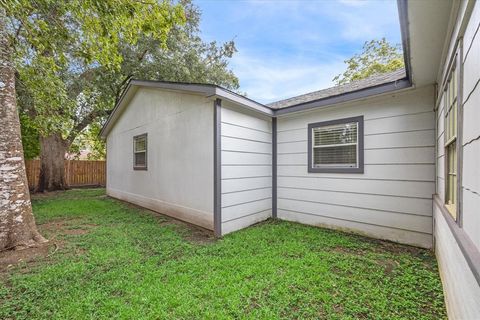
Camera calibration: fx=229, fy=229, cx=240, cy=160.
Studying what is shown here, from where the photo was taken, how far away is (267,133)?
533 centimetres

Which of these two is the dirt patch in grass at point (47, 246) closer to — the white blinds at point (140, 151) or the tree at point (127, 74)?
the white blinds at point (140, 151)

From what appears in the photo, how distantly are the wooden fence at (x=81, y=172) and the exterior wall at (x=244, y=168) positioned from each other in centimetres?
1134

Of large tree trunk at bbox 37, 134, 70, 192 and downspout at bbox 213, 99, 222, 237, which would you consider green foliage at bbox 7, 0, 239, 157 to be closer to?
downspout at bbox 213, 99, 222, 237

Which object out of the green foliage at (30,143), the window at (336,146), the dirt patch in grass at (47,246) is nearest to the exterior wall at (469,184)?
the window at (336,146)

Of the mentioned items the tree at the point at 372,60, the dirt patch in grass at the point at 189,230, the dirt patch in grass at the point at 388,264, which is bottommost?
the dirt patch in grass at the point at 189,230

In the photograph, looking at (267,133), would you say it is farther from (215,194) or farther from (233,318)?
(233,318)

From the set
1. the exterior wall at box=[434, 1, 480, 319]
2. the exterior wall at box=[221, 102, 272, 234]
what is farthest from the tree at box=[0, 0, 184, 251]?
the exterior wall at box=[434, 1, 480, 319]

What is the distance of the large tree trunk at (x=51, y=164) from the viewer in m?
10.5

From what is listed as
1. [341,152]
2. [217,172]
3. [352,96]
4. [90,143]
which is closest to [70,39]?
[217,172]

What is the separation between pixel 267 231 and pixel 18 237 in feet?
13.4

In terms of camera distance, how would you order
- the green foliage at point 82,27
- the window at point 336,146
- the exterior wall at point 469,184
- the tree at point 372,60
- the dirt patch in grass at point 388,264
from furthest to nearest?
the tree at point 372,60 → the window at point 336,146 → the green foliage at point 82,27 → the dirt patch in grass at point 388,264 → the exterior wall at point 469,184

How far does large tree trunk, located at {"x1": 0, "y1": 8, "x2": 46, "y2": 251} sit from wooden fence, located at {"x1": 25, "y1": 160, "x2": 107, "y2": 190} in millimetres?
9988

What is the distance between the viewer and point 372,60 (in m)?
16.1

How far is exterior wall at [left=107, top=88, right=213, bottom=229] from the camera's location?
15.2ft
